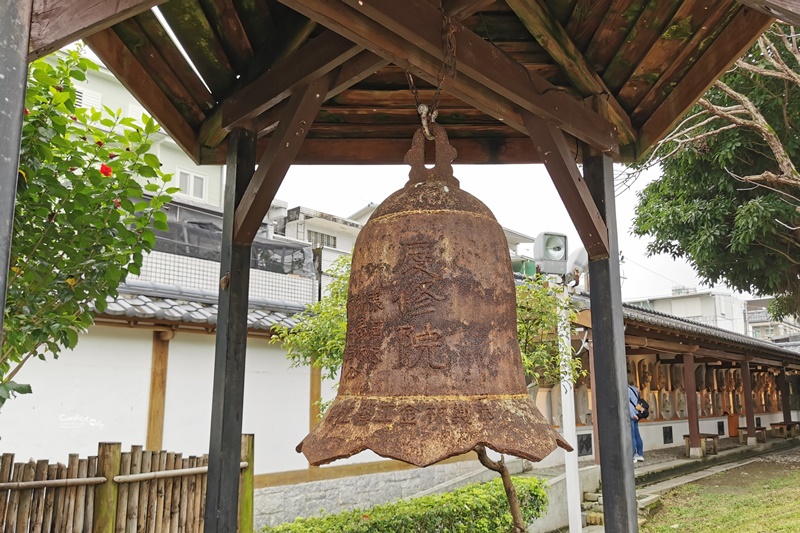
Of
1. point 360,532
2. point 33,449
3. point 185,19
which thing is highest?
point 185,19

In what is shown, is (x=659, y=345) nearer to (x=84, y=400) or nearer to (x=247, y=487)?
(x=247, y=487)

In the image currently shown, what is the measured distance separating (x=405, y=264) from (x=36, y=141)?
86.1 inches

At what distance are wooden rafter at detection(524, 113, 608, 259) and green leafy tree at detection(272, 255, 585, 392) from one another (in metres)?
4.08

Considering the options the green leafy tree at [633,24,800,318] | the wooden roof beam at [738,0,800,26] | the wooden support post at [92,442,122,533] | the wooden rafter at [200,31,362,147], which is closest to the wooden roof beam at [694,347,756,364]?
the green leafy tree at [633,24,800,318]

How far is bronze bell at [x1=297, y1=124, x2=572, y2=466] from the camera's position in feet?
6.81

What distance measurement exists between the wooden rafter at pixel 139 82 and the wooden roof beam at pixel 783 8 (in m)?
2.36

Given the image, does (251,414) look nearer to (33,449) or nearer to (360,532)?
(33,449)

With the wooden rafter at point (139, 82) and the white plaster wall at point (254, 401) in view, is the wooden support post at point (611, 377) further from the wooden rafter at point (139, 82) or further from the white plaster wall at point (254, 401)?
the white plaster wall at point (254, 401)

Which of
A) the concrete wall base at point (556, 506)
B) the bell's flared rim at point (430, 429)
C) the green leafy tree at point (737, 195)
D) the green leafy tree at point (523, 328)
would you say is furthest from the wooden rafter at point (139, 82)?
the green leafy tree at point (737, 195)

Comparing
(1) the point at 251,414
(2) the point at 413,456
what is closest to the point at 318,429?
(2) the point at 413,456

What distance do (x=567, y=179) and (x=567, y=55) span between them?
2.40 feet

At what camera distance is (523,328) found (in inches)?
291

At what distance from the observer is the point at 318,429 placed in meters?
→ 2.32

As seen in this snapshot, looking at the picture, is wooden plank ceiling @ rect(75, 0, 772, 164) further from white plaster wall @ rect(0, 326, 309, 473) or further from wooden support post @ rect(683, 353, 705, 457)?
wooden support post @ rect(683, 353, 705, 457)
